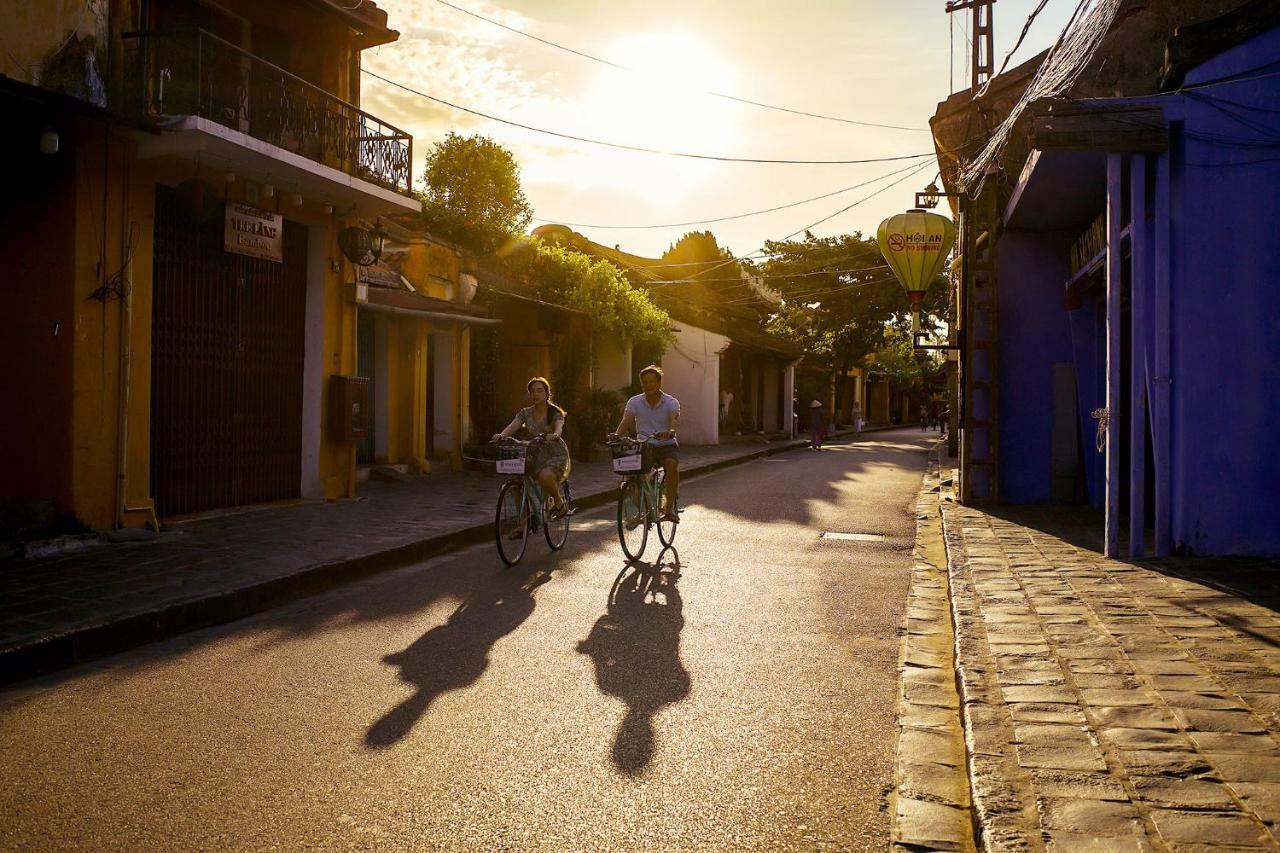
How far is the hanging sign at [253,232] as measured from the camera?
1098 centimetres

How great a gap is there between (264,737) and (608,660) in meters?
1.93

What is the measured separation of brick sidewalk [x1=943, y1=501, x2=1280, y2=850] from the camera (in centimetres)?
304

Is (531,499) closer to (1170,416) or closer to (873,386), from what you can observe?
(1170,416)

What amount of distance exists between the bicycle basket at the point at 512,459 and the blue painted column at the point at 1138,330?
513 cm

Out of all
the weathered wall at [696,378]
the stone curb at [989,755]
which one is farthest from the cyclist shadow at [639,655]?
the weathered wall at [696,378]

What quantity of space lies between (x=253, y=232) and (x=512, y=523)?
5356mm

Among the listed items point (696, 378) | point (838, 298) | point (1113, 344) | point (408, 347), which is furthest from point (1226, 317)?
point (838, 298)

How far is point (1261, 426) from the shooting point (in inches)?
305

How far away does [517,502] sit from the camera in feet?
28.5

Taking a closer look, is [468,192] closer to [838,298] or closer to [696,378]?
[696,378]

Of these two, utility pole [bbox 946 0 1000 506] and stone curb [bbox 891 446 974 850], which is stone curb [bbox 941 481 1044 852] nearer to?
stone curb [bbox 891 446 974 850]

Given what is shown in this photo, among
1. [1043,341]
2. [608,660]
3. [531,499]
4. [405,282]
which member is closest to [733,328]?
[405,282]

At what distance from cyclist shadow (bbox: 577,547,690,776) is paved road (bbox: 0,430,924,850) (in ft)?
0.07

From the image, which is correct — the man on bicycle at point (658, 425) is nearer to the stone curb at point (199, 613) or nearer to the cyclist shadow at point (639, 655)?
the cyclist shadow at point (639, 655)
